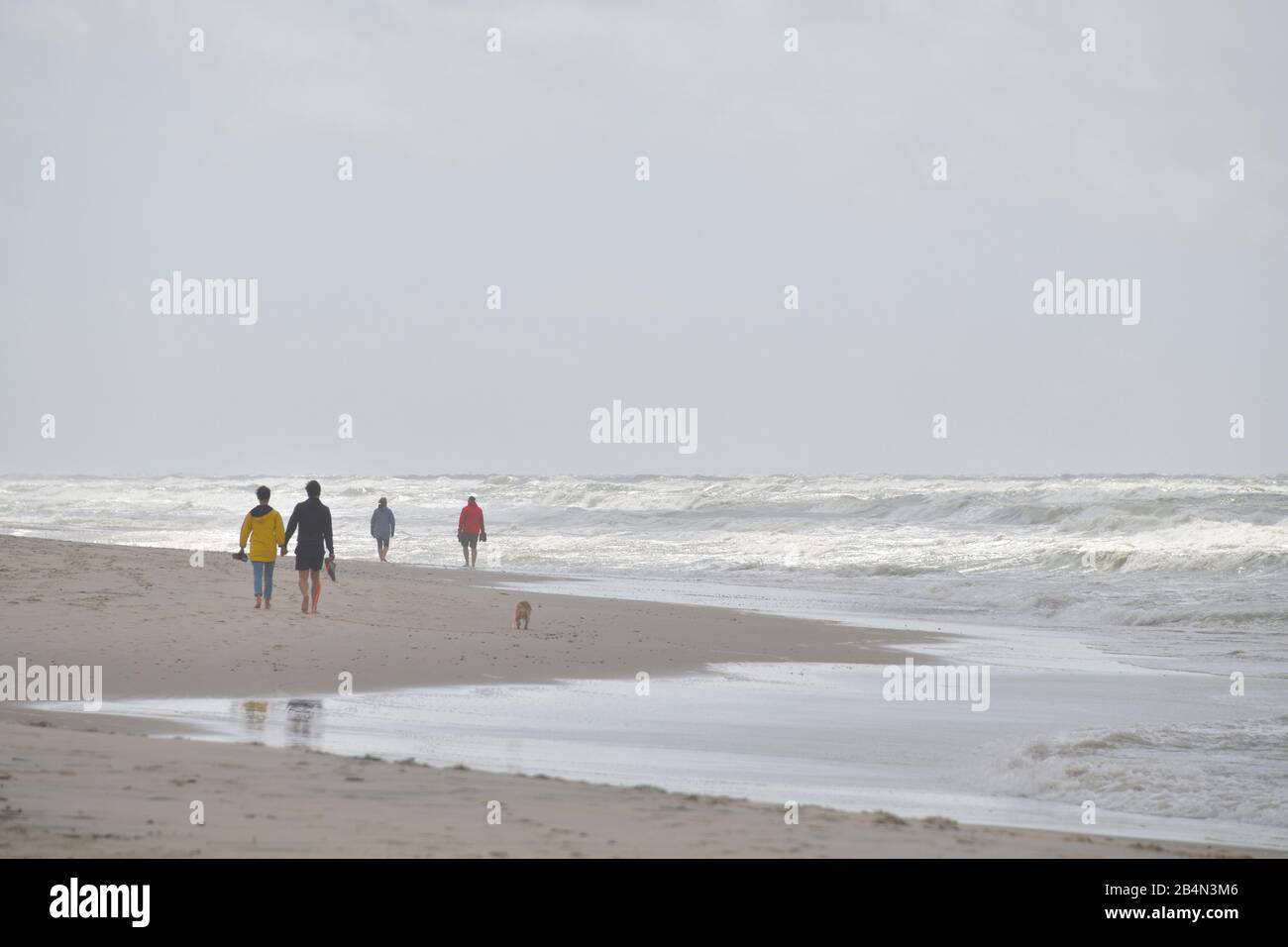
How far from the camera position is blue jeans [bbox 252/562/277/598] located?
15211mm

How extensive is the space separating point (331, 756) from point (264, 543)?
25.4 ft

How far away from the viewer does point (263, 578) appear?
50.3ft

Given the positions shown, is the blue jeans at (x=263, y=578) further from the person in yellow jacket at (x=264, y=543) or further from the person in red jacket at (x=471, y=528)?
the person in red jacket at (x=471, y=528)

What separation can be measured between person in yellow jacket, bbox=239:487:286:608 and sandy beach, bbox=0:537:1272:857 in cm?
29

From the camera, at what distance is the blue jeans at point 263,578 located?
15211 millimetres

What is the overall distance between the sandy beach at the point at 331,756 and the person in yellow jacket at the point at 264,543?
29cm
